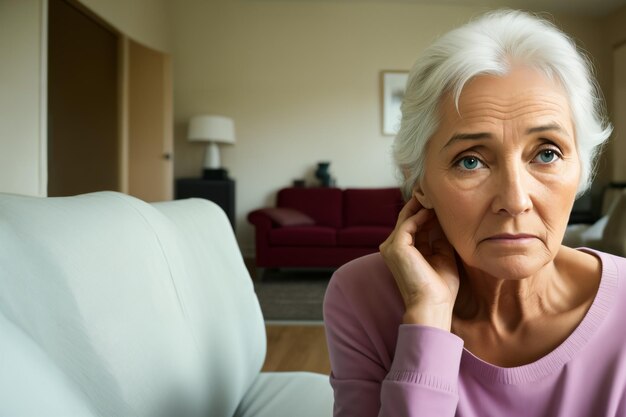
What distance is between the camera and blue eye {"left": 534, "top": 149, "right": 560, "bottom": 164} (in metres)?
0.76

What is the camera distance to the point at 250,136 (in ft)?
21.4

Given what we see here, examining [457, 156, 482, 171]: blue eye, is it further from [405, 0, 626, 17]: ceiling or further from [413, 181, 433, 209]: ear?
[405, 0, 626, 17]: ceiling

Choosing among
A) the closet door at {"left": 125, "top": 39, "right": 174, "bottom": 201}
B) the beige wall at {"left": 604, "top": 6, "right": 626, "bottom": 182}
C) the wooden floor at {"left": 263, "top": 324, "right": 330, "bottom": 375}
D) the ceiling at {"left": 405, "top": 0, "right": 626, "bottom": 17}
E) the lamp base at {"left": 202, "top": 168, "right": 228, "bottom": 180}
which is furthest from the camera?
the beige wall at {"left": 604, "top": 6, "right": 626, "bottom": 182}

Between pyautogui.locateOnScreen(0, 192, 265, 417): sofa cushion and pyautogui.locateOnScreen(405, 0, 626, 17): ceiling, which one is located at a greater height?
pyautogui.locateOnScreen(405, 0, 626, 17): ceiling

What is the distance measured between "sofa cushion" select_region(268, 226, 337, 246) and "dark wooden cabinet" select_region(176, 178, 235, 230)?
2.80 feet

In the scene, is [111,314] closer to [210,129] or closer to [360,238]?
[360,238]

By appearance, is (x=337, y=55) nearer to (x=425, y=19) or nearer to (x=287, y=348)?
(x=425, y=19)

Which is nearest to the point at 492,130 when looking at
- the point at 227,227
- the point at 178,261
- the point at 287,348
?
the point at 178,261

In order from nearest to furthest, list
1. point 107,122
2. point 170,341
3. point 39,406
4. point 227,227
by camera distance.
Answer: point 39,406, point 170,341, point 227,227, point 107,122

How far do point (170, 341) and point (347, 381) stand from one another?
0.98 feet

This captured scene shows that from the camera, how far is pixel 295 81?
6.50 meters

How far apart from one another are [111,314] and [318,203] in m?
5.36

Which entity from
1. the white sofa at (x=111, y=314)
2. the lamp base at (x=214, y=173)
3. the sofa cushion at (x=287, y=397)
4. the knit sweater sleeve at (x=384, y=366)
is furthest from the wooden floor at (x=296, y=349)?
the lamp base at (x=214, y=173)

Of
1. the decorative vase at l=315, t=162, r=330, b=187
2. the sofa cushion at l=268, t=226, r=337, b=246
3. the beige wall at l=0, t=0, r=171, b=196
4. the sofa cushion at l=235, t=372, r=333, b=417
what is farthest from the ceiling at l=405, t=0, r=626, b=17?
the sofa cushion at l=235, t=372, r=333, b=417
